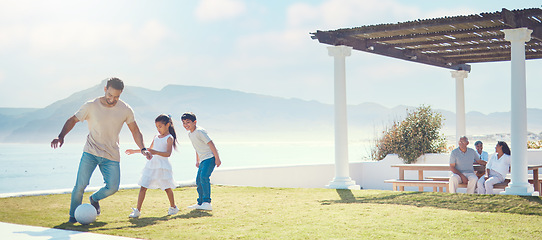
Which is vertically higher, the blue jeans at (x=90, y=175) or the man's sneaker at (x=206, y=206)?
the blue jeans at (x=90, y=175)

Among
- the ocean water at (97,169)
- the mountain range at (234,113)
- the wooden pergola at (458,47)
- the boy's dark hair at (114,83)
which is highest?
the mountain range at (234,113)

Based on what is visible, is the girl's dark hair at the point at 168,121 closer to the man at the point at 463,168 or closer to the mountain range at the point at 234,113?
the man at the point at 463,168

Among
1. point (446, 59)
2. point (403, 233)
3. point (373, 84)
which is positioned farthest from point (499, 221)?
point (373, 84)

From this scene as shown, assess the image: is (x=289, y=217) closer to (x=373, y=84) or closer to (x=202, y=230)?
(x=202, y=230)

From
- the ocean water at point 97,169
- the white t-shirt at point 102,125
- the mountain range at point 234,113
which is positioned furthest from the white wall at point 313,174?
the mountain range at point 234,113

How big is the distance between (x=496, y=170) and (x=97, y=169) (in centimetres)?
7296

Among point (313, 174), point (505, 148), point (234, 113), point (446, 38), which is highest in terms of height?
point (234, 113)

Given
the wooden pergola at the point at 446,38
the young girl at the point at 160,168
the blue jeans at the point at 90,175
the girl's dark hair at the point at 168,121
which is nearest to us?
the blue jeans at the point at 90,175

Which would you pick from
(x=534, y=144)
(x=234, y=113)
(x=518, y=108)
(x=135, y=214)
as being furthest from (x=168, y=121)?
(x=234, y=113)

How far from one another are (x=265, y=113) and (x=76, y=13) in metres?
39.4

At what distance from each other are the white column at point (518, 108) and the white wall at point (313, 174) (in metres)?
5.25

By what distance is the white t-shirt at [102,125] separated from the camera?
7297 millimetres

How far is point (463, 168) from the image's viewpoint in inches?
451

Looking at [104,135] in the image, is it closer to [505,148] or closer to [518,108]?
[518,108]
